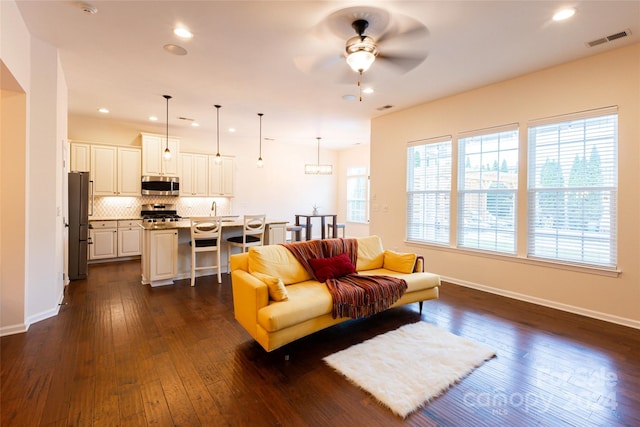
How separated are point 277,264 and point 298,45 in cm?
236

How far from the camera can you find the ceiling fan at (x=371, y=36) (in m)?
2.70

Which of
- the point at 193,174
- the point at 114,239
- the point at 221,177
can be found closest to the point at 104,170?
the point at 114,239

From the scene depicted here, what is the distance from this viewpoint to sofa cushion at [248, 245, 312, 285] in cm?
308

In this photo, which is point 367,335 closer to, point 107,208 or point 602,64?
point 602,64

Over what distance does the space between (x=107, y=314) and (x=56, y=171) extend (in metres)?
1.70

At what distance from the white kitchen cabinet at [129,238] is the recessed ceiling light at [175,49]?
4324 mm

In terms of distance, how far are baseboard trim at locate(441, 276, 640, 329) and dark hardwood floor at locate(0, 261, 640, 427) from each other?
0.50 feet

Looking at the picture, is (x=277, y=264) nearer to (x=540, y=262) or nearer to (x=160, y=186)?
(x=540, y=262)

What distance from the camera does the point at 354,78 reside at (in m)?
3.83

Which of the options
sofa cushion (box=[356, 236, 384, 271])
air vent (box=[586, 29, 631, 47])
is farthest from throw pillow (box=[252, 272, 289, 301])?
air vent (box=[586, 29, 631, 47])

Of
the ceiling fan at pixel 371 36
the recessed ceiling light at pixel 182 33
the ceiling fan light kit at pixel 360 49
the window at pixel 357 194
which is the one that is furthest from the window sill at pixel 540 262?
the recessed ceiling light at pixel 182 33

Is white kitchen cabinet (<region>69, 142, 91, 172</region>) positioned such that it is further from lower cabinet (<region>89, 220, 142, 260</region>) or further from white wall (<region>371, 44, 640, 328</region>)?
white wall (<region>371, 44, 640, 328</region>)

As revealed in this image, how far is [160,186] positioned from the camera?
6777 mm

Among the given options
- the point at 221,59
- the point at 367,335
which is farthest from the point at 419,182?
the point at 221,59
